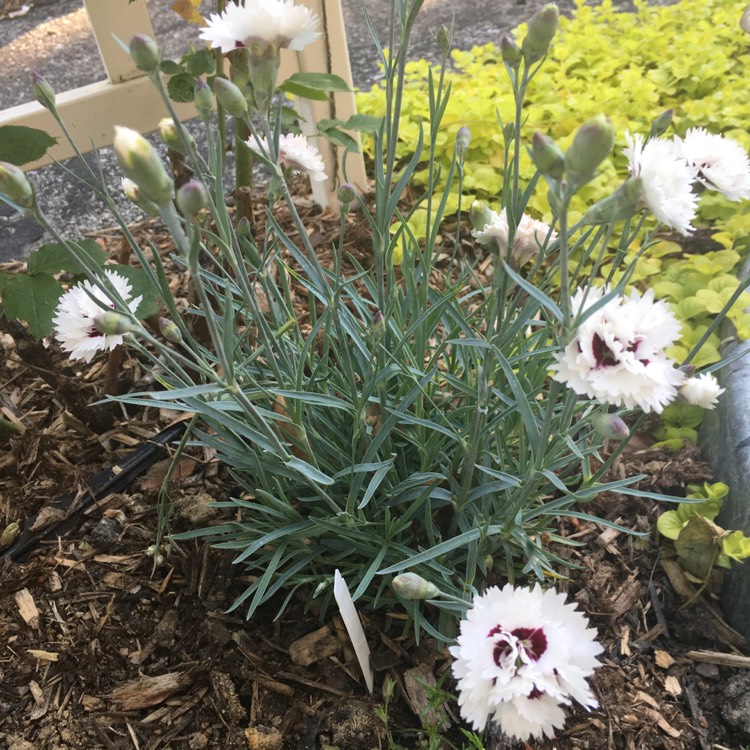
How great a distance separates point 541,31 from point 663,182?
19 centimetres

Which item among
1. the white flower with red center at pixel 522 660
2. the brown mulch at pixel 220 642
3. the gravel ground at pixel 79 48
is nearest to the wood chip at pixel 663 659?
the brown mulch at pixel 220 642

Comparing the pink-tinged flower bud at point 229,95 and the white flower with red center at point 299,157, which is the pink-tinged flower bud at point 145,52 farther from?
the white flower with red center at point 299,157

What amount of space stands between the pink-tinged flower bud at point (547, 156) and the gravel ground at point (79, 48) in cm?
150

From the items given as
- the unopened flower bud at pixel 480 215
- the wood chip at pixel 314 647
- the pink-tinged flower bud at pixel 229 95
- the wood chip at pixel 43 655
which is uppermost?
the pink-tinged flower bud at pixel 229 95

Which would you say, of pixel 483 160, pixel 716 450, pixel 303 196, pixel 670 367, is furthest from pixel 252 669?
pixel 483 160

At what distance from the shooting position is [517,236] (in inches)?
31.9

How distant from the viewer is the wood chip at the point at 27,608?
1.01 m

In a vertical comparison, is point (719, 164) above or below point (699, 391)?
above

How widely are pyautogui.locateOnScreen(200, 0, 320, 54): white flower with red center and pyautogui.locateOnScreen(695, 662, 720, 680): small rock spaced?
0.99 metres

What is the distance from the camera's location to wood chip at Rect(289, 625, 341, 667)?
95cm

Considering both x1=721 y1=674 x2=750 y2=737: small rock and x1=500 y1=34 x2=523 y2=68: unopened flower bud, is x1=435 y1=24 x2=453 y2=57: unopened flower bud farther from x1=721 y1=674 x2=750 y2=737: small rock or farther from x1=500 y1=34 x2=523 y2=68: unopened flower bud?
x1=721 y1=674 x2=750 y2=737: small rock

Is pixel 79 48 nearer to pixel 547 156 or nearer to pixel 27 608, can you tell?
A: pixel 27 608

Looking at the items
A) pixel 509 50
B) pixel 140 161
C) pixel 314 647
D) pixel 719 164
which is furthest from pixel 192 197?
pixel 314 647

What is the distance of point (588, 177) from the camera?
0.52 m
